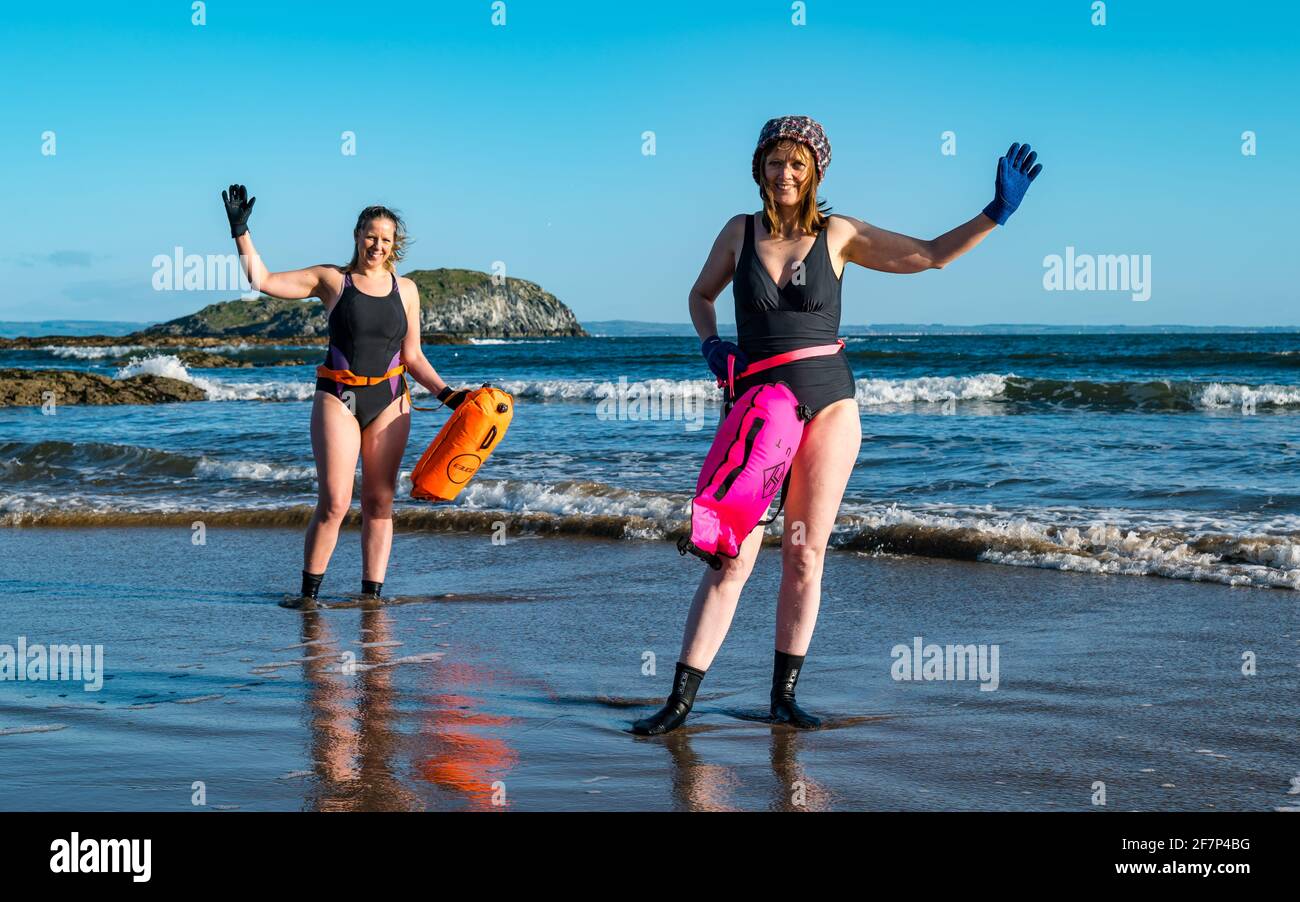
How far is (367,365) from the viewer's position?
20.9ft

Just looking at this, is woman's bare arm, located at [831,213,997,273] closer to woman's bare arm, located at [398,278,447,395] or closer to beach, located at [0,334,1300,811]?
beach, located at [0,334,1300,811]

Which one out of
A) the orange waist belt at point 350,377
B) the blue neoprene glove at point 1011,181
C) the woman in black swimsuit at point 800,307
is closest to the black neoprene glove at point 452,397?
the orange waist belt at point 350,377

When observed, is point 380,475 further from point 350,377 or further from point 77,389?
point 77,389

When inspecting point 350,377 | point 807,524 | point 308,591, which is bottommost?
point 308,591

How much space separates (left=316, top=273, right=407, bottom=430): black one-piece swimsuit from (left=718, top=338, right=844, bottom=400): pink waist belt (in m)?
2.71

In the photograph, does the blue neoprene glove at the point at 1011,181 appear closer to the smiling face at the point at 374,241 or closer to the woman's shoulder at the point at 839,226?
the woman's shoulder at the point at 839,226

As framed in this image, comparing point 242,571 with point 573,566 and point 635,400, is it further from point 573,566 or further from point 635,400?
point 635,400

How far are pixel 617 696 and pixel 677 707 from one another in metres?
0.64

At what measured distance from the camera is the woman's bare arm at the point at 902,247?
405 cm

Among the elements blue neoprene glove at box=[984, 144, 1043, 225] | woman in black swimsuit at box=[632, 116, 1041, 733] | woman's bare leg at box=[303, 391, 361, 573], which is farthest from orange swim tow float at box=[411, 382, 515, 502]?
blue neoprene glove at box=[984, 144, 1043, 225]

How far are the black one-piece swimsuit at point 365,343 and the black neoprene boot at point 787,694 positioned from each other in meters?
2.97

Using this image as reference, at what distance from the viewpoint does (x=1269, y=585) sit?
6781 mm

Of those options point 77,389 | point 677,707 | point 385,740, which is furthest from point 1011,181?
point 77,389
